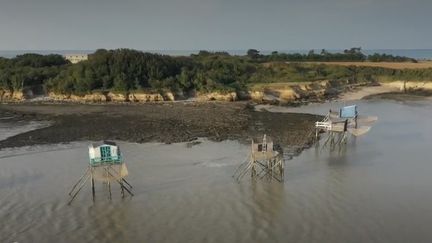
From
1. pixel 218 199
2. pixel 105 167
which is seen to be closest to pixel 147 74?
pixel 105 167

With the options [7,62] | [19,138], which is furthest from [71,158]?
[7,62]

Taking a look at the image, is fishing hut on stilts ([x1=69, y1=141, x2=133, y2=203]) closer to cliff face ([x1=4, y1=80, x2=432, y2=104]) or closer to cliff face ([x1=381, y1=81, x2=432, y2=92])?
cliff face ([x1=4, y1=80, x2=432, y2=104])

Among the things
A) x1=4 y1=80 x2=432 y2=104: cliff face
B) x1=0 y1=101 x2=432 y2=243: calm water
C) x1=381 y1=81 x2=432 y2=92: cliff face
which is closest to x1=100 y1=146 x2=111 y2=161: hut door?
x1=0 y1=101 x2=432 y2=243: calm water

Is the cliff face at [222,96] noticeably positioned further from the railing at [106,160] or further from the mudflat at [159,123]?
the railing at [106,160]

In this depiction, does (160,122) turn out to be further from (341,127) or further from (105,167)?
(105,167)

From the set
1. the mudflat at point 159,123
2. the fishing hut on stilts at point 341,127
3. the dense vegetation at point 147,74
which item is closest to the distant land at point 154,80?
the dense vegetation at point 147,74

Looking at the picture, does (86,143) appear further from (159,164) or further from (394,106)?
(394,106)
